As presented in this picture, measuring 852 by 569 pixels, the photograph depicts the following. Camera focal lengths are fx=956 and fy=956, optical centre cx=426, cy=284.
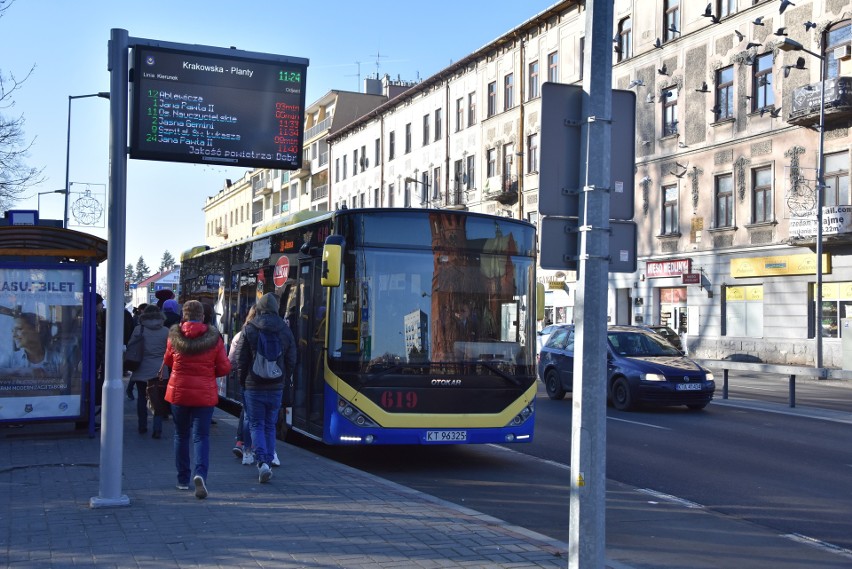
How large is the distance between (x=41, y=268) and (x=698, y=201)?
30.0 m

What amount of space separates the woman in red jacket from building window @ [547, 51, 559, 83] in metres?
38.3

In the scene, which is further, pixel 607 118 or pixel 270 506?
pixel 270 506

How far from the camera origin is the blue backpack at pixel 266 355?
9.11 m

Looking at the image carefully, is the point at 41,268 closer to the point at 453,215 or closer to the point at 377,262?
the point at 377,262

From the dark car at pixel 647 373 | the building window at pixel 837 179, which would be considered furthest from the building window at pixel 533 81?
the dark car at pixel 647 373

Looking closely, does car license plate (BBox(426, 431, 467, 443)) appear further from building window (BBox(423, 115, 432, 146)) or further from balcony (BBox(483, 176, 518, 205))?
building window (BBox(423, 115, 432, 146))

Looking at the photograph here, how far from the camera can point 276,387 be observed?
9281 millimetres

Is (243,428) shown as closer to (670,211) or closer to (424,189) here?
(670,211)

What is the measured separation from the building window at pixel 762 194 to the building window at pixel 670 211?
13.7 feet

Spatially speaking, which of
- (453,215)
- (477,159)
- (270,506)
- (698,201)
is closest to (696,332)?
(698,201)

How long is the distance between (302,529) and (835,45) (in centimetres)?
2967

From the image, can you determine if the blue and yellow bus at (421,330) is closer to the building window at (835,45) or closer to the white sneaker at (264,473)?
the white sneaker at (264,473)

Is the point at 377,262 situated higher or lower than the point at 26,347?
higher

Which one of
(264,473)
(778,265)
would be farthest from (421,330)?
(778,265)
